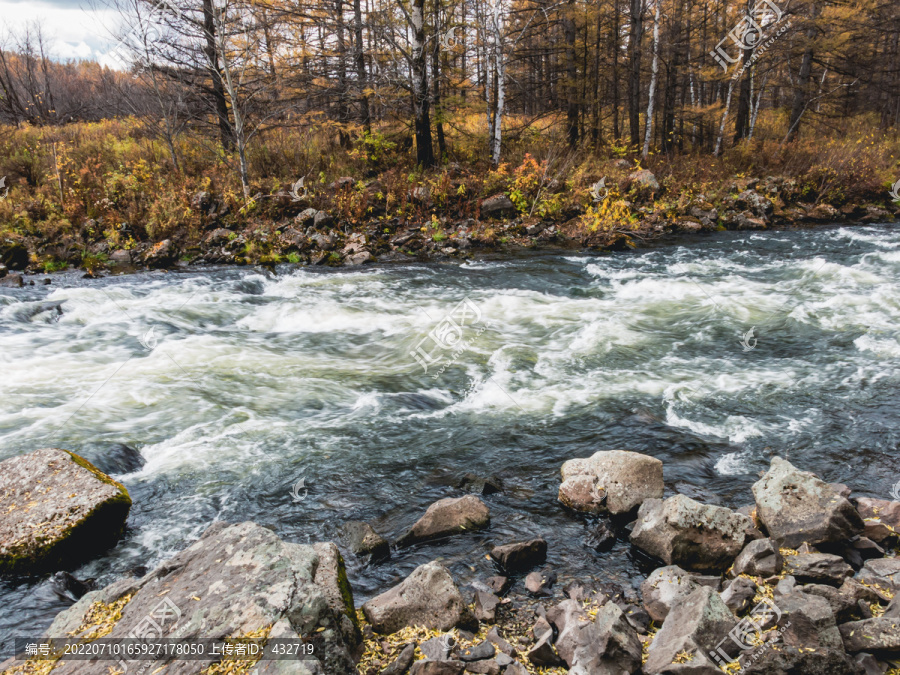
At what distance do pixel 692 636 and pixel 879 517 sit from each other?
7.24ft

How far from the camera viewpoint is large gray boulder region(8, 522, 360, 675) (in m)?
2.28

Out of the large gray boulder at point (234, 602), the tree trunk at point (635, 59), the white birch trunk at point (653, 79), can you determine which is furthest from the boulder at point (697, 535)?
the tree trunk at point (635, 59)

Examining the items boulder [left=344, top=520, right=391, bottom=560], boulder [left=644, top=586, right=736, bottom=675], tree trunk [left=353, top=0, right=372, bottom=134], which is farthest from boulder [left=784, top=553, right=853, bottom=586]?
tree trunk [left=353, top=0, right=372, bottom=134]

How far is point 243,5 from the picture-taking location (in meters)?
13.9

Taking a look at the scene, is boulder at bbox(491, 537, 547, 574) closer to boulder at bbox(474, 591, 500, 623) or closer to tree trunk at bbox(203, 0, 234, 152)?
boulder at bbox(474, 591, 500, 623)

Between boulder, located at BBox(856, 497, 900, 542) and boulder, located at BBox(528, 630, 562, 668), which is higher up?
boulder, located at BBox(856, 497, 900, 542)

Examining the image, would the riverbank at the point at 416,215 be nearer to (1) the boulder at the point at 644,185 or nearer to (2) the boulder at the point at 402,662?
(1) the boulder at the point at 644,185

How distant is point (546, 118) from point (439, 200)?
1217 cm

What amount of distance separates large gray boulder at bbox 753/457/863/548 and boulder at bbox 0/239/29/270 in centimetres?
1474

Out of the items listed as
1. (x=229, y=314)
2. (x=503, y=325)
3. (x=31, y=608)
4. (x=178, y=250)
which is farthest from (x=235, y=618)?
(x=178, y=250)

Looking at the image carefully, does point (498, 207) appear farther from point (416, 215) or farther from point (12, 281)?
point (12, 281)

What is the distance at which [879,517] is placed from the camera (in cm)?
367

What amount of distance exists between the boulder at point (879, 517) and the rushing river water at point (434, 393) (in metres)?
0.60

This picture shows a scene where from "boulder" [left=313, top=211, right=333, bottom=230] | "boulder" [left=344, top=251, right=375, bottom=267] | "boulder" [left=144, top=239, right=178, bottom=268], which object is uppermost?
"boulder" [left=313, top=211, right=333, bottom=230]
